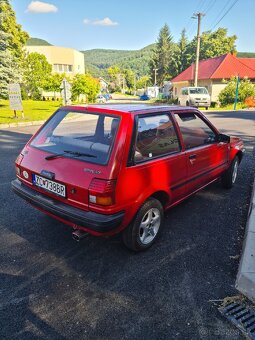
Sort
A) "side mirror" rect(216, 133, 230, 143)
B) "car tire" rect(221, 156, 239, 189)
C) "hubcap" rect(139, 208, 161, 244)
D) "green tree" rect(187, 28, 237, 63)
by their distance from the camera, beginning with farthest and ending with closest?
"green tree" rect(187, 28, 237, 63)
"car tire" rect(221, 156, 239, 189)
"side mirror" rect(216, 133, 230, 143)
"hubcap" rect(139, 208, 161, 244)

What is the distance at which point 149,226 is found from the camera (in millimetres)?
3240

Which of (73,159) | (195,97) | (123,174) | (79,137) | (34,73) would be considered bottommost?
(123,174)

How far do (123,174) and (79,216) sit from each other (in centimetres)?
61

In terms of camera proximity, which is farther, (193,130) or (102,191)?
(193,130)

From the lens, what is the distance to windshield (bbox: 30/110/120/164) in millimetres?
2861

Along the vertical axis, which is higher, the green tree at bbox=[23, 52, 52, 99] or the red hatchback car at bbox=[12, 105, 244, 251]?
the green tree at bbox=[23, 52, 52, 99]

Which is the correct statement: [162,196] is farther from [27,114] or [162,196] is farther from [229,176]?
[27,114]

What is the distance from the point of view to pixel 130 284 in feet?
8.77

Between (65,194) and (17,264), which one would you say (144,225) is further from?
(17,264)

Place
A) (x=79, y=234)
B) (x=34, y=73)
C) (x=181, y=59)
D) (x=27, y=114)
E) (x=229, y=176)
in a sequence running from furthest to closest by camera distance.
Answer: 1. (x=181, y=59)
2. (x=34, y=73)
3. (x=27, y=114)
4. (x=229, y=176)
5. (x=79, y=234)

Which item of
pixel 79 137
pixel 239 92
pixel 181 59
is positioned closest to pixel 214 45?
pixel 181 59

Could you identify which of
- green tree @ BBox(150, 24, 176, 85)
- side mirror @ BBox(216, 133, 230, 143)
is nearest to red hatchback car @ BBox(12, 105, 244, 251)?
side mirror @ BBox(216, 133, 230, 143)

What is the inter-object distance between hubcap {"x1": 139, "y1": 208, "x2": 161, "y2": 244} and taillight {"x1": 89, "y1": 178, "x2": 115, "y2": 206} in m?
0.63

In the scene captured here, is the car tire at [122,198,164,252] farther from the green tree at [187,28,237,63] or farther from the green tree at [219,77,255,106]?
the green tree at [187,28,237,63]
